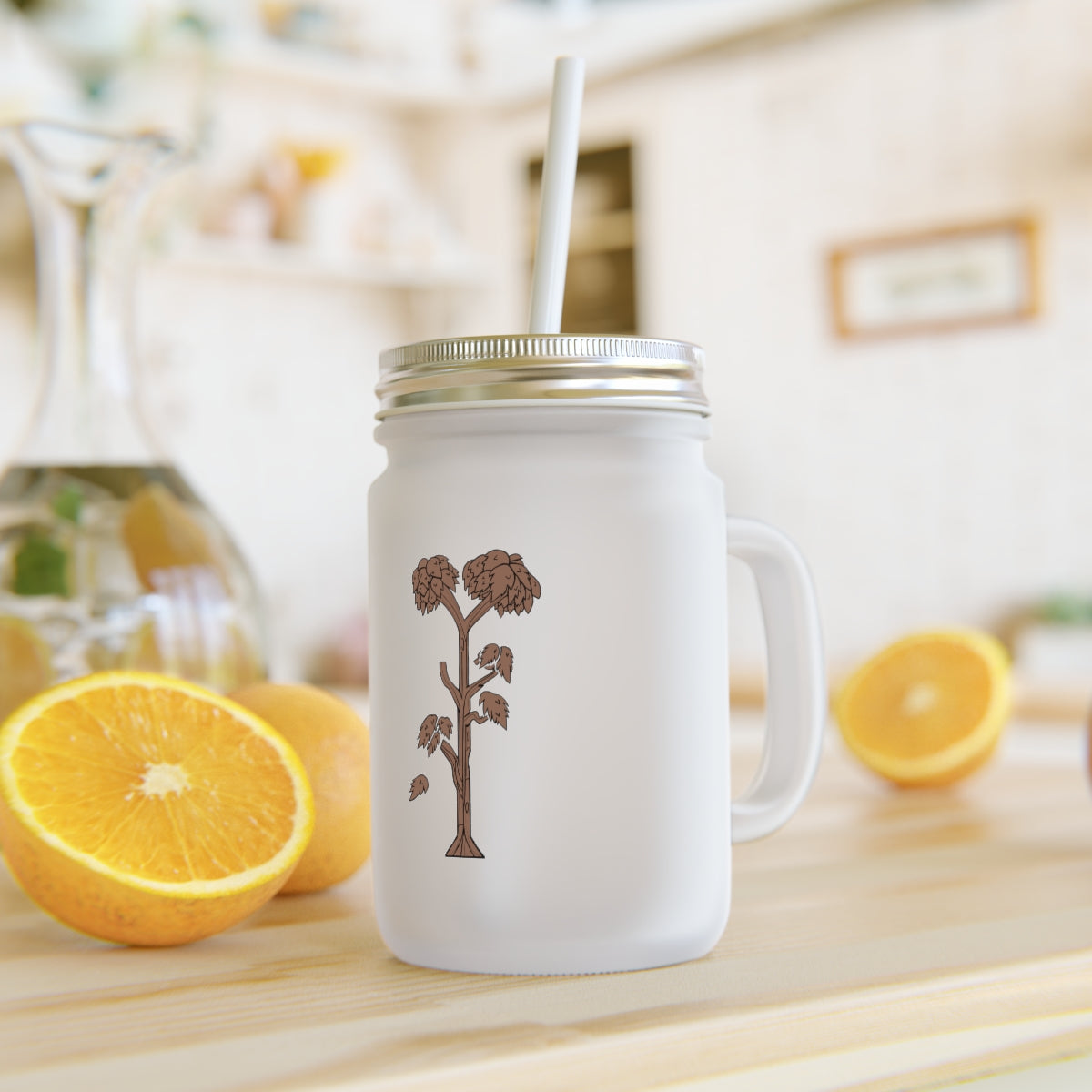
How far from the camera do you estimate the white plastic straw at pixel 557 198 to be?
0.48 metres

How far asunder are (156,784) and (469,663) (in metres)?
0.15

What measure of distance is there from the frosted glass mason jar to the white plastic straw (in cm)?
4

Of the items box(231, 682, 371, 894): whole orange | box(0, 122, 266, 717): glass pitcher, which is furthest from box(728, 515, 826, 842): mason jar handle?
box(0, 122, 266, 717): glass pitcher

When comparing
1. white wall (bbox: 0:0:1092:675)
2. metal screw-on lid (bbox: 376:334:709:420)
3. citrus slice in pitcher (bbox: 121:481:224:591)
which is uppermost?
white wall (bbox: 0:0:1092:675)

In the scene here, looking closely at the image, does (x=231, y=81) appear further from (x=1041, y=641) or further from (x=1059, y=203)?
(x=1041, y=641)

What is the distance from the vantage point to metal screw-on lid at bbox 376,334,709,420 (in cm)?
44

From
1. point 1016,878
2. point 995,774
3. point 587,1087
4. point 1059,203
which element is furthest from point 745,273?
point 587,1087

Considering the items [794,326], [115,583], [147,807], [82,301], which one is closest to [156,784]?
[147,807]

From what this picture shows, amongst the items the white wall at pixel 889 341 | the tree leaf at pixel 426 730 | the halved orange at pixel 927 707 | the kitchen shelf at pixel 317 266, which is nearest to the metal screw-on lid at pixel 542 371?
the tree leaf at pixel 426 730

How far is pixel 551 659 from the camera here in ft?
1.48

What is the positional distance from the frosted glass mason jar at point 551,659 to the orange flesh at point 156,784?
0.08 m

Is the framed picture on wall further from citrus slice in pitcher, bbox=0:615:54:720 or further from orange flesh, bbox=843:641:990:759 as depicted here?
citrus slice in pitcher, bbox=0:615:54:720

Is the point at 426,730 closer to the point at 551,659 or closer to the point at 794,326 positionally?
the point at 551,659

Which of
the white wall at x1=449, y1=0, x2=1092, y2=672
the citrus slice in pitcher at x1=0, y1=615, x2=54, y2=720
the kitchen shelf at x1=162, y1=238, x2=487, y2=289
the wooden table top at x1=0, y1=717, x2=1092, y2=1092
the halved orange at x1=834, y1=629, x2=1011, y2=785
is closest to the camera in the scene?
the wooden table top at x1=0, y1=717, x2=1092, y2=1092
